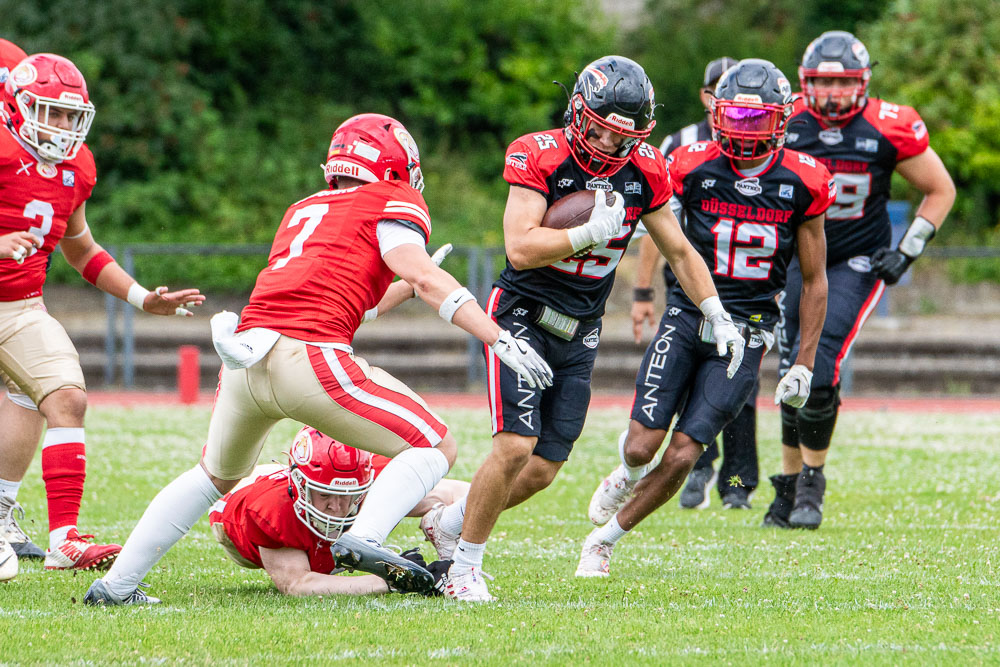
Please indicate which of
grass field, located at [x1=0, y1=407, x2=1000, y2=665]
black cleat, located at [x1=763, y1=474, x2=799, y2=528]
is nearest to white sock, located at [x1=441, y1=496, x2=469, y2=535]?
grass field, located at [x1=0, y1=407, x2=1000, y2=665]

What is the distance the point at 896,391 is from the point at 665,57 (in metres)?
6.97

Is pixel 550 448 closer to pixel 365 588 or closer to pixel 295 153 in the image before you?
pixel 365 588

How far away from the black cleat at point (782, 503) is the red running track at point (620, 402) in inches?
255

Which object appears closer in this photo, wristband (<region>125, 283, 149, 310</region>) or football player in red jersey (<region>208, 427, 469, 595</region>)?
football player in red jersey (<region>208, 427, 469, 595</region>)

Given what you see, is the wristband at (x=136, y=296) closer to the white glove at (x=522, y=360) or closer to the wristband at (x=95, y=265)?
the wristband at (x=95, y=265)

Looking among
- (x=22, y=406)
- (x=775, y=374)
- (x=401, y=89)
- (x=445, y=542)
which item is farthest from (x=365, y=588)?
(x=401, y=89)

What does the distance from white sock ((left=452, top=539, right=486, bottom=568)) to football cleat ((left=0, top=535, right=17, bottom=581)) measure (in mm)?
1611

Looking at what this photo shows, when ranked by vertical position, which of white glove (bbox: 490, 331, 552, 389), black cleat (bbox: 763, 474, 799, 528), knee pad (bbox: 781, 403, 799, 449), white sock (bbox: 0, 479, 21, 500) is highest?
white glove (bbox: 490, 331, 552, 389)

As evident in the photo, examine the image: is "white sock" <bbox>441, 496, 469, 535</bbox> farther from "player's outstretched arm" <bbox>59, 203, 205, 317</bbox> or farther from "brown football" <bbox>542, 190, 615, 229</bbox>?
"player's outstretched arm" <bbox>59, 203, 205, 317</bbox>

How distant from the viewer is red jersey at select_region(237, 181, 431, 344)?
404 centimetres

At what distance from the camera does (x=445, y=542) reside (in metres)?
4.85

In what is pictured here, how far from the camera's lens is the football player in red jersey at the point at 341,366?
3904 millimetres

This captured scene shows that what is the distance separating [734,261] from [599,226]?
1.56m

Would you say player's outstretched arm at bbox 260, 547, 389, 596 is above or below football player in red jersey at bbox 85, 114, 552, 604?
below
